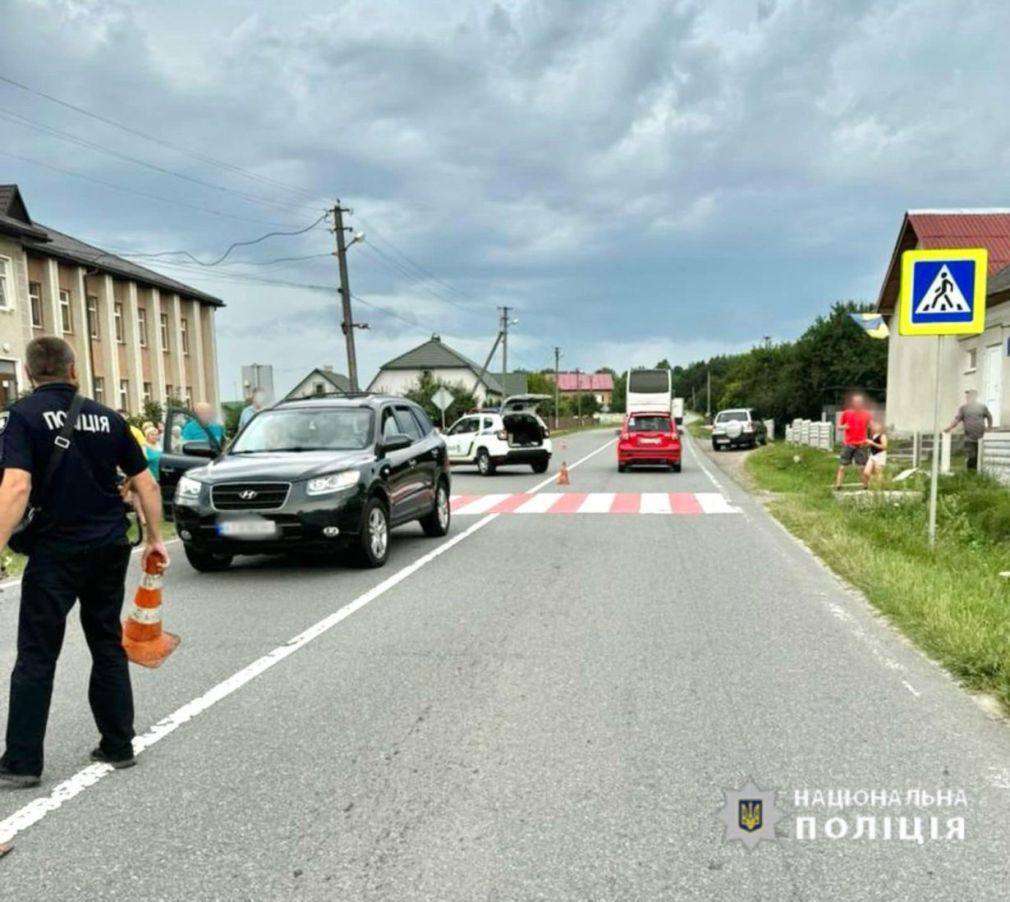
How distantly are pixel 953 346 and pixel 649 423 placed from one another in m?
9.93

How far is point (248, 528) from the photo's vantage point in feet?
27.5

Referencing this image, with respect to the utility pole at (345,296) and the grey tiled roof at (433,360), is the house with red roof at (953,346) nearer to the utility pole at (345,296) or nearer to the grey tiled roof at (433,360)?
the utility pole at (345,296)

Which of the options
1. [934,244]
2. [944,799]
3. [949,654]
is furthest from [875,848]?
[934,244]

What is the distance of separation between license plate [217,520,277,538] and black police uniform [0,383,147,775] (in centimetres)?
433

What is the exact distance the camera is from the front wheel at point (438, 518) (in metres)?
11.5

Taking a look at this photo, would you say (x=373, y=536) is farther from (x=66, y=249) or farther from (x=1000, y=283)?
(x=66, y=249)

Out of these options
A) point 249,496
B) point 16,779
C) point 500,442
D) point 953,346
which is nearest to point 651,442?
point 500,442

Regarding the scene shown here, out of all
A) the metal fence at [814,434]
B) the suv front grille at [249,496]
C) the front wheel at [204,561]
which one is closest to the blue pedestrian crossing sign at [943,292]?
the suv front grille at [249,496]

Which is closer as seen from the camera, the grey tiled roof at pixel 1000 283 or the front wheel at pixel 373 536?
the front wheel at pixel 373 536

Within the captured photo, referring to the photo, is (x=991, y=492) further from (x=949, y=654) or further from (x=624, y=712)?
(x=624, y=712)

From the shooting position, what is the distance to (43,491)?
3809mm

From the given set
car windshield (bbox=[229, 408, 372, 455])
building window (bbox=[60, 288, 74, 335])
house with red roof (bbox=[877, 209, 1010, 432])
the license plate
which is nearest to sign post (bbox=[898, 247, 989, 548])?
car windshield (bbox=[229, 408, 372, 455])

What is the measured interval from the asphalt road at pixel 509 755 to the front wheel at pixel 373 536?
1203 millimetres

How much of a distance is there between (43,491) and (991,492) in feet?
40.2
